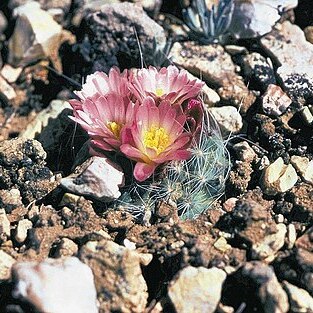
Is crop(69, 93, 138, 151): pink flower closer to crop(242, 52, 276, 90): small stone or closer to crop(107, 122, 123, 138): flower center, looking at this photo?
crop(107, 122, 123, 138): flower center

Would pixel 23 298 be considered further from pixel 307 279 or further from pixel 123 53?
pixel 123 53

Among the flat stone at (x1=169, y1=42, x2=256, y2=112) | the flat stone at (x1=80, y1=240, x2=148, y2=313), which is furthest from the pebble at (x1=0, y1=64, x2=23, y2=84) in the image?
the flat stone at (x1=80, y1=240, x2=148, y2=313)

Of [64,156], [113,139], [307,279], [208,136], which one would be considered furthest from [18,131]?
[307,279]

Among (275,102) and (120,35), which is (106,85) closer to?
(120,35)

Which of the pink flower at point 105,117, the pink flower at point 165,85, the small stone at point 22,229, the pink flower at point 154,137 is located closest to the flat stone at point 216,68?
the pink flower at point 165,85

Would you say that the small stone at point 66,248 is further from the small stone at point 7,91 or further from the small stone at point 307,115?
the small stone at point 7,91

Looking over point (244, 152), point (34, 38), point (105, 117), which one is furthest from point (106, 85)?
point (34, 38)
